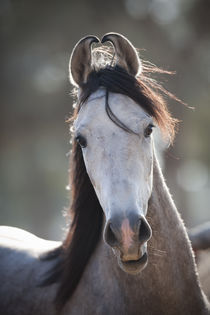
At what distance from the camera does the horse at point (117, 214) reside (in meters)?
2.82

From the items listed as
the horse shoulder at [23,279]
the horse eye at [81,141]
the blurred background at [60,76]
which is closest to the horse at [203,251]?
the horse shoulder at [23,279]

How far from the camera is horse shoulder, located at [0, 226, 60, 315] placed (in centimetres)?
376

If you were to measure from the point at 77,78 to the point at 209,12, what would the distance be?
64.8ft

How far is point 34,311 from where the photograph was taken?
375 cm

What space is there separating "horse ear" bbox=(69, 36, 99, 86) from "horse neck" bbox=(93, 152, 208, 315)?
3.15 feet

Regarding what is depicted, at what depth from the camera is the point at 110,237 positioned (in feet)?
8.74

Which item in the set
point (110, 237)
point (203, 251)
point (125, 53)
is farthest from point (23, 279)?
point (125, 53)

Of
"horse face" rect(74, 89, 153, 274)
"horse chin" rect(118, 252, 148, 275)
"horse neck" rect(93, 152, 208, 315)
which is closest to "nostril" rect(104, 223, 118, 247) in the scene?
"horse face" rect(74, 89, 153, 274)

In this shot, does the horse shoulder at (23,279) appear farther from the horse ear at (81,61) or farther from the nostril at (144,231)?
the horse ear at (81,61)

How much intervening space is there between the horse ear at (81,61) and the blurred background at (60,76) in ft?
55.1

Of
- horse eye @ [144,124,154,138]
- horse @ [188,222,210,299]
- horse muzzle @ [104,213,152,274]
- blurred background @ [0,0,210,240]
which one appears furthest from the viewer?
blurred background @ [0,0,210,240]

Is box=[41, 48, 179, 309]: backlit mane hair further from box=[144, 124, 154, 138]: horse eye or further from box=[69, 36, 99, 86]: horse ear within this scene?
box=[144, 124, 154, 138]: horse eye

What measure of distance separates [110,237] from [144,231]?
20cm

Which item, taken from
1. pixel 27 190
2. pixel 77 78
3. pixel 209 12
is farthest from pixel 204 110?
pixel 77 78
